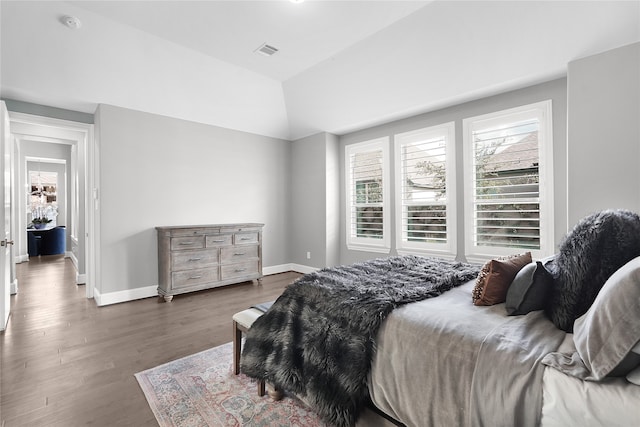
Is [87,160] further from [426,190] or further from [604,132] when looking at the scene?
[604,132]

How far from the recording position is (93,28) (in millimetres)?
3102

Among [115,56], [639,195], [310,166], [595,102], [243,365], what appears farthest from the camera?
[310,166]

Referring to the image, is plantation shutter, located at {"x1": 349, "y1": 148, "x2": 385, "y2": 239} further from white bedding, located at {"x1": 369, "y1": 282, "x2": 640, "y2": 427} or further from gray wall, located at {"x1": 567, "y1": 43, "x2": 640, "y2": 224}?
white bedding, located at {"x1": 369, "y1": 282, "x2": 640, "y2": 427}

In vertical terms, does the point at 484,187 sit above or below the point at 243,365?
above

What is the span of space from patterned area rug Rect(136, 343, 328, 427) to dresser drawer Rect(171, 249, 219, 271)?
1928 millimetres

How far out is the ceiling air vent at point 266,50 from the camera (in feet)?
11.8

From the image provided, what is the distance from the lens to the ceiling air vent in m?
3.60

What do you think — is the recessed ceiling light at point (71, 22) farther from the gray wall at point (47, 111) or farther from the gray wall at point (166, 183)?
the gray wall at point (47, 111)

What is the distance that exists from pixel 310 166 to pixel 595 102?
3.86 meters

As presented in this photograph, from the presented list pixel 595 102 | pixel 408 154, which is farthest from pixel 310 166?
pixel 595 102

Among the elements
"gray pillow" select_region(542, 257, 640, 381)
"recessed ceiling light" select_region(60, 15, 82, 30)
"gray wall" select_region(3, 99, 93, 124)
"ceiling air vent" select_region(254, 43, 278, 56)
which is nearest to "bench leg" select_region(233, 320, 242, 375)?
"gray pillow" select_region(542, 257, 640, 381)

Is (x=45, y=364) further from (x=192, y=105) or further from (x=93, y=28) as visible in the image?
(x=192, y=105)

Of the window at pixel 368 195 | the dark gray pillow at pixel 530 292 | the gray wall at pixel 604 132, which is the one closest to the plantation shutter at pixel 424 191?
the window at pixel 368 195

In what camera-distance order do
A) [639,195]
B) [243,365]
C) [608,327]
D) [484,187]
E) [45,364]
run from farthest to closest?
[484,187], [639,195], [45,364], [243,365], [608,327]
